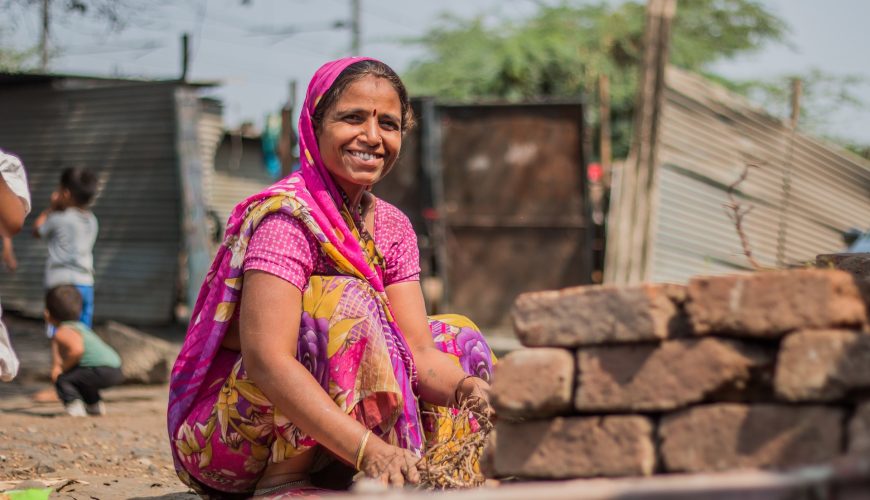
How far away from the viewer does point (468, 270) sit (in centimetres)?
1068

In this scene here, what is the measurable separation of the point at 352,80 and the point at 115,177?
9.07 meters

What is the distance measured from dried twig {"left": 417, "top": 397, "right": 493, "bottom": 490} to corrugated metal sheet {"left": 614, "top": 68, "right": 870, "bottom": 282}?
6.75 m

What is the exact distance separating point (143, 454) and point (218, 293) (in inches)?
78.2

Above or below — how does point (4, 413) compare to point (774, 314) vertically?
below

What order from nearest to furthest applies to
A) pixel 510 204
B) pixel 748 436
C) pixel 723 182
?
pixel 748 436
pixel 723 182
pixel 510 204

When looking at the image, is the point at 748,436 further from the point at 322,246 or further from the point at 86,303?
the point at 86,303

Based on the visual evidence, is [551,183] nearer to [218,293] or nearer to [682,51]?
[218,293]

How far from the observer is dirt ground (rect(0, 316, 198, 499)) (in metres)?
3.94

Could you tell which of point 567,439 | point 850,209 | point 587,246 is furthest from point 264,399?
point 850,209

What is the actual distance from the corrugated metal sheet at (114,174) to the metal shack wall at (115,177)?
0.04ft

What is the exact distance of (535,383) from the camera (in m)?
2.36

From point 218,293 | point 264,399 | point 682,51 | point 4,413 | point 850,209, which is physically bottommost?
point 4,413

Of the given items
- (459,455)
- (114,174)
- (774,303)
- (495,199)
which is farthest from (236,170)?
(774,303)

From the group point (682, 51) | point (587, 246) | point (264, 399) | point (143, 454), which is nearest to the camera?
point (264, 399)
